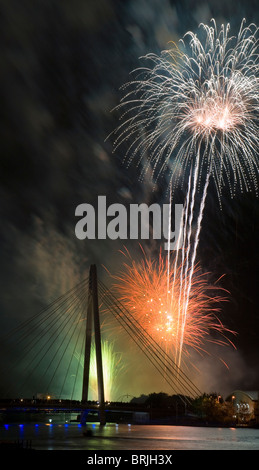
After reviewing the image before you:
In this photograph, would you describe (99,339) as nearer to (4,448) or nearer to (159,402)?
(4,448)

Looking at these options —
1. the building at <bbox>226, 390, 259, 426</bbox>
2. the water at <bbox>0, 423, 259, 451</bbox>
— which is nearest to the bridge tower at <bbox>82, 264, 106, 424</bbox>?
the water at <bbox>0, 423, 259, 451</bbox>

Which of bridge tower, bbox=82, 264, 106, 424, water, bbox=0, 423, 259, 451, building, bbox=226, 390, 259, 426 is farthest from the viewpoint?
building, bbox=226, 390, 259, 426

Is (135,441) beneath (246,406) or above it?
above

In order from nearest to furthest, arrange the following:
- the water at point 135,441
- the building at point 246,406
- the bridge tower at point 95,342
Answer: the water at point 135,441 < the bridge tower at point 95,342 < the building at point 246,406

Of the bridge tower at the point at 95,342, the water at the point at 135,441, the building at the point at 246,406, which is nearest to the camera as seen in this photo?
the water at the point at 135,441

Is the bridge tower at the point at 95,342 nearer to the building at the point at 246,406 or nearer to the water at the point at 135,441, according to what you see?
the water at the point at 135,441

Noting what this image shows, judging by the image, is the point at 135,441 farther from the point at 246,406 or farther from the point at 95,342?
the point at 246,406

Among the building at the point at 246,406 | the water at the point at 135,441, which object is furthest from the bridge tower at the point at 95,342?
the building at the point at 246,406

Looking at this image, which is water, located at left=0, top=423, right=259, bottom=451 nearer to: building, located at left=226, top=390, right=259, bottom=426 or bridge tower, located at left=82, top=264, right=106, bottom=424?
bridge tower, located at left=82, top=264, right=106, bottom=424

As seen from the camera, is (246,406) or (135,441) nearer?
(135,441)

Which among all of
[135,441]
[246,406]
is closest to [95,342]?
[135,441]
